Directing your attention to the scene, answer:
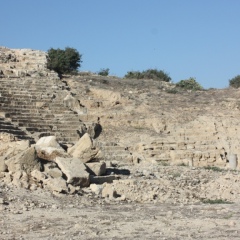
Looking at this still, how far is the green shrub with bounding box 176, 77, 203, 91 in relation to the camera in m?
28.5

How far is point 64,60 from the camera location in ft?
91.2

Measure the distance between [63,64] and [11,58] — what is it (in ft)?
9.78

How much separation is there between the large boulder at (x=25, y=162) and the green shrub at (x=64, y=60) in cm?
1520

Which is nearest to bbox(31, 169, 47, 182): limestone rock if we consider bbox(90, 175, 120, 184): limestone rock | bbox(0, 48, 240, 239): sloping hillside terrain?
bbox(0, 48, 240, 239): sloping hillside terrain

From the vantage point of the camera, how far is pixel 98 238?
7.48m

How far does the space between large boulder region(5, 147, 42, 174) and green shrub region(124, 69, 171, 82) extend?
68.3 ft

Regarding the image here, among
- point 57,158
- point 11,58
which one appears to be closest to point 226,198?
point 57,158

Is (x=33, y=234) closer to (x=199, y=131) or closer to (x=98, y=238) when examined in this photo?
(x=98, y=238)

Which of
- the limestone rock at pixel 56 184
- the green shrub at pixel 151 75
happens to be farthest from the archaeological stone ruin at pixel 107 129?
the green shrub at pixel 151 75

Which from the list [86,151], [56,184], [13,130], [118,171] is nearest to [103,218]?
[56,184]

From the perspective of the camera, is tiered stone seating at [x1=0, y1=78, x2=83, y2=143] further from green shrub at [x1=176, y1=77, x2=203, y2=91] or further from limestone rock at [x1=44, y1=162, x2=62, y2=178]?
green shrub at [x1=176, y1=77, x2=203, y2=91]

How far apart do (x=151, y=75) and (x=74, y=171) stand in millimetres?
21284

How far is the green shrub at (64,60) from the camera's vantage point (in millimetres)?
27016

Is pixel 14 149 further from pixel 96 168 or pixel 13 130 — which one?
pixel 13 130
